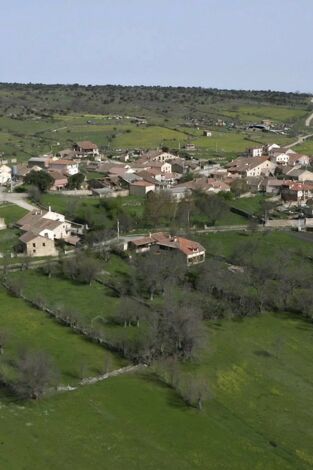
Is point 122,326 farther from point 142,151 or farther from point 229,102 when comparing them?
point 229,102

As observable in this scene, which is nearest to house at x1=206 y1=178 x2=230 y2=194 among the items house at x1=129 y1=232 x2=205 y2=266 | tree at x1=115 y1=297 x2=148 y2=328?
house at x1=129 y1=232 x2=205 y2=266

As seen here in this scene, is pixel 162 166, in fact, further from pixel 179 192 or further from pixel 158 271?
pixel 158 271

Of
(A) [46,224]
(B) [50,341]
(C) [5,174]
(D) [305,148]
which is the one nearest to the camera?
(B) [50,341]

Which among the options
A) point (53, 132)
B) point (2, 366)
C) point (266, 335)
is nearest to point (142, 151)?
point (53, 132)

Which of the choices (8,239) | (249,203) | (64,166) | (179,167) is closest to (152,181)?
(249,203)

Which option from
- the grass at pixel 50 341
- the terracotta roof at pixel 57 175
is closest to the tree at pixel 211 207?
the terracotta roof at pixel 57 175

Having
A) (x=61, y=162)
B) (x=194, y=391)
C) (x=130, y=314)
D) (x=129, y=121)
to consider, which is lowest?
(x=194, y=391)

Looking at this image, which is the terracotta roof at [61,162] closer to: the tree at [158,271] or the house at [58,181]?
the house at [58,181]
